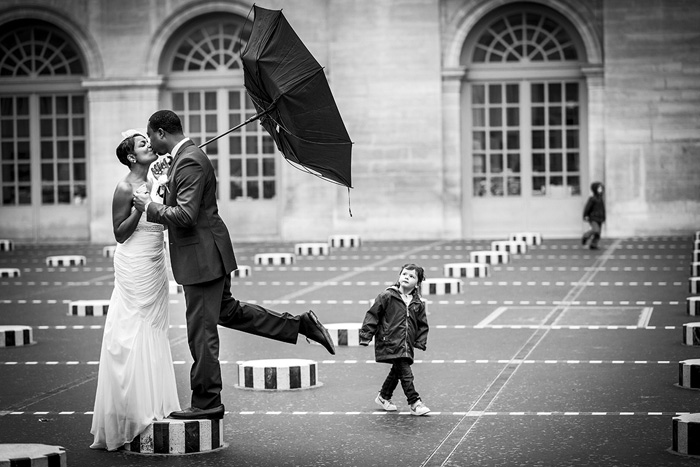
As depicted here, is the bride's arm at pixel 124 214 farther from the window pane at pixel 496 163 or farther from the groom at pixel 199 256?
the window pane at pixel 496 163

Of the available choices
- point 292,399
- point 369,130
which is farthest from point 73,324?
point 369,130

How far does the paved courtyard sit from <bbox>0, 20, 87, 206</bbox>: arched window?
11.3 meters

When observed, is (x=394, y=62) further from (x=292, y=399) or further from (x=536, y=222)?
(x=292, y=399)

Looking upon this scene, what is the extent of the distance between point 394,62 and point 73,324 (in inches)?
647

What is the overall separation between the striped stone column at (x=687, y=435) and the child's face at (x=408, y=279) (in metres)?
2.10

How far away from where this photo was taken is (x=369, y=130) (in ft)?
98.9

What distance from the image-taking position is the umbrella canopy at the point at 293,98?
8.19m

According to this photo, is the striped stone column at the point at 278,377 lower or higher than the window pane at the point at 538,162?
lower

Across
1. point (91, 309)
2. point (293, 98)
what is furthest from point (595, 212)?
point (293, 98)

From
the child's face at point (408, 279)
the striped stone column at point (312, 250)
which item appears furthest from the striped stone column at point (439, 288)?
the child's face at point (408, 279)

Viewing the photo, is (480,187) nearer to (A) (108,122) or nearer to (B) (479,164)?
(B) (479,164)

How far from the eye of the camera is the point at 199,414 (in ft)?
25.5

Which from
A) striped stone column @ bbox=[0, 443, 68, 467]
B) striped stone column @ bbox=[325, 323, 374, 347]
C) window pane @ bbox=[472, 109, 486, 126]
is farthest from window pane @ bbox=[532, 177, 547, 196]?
striped stone column @ bbox=[0, 443, 68, 467]

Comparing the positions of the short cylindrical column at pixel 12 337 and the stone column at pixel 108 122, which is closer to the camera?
the short cylindrical column at pixel 12 337
